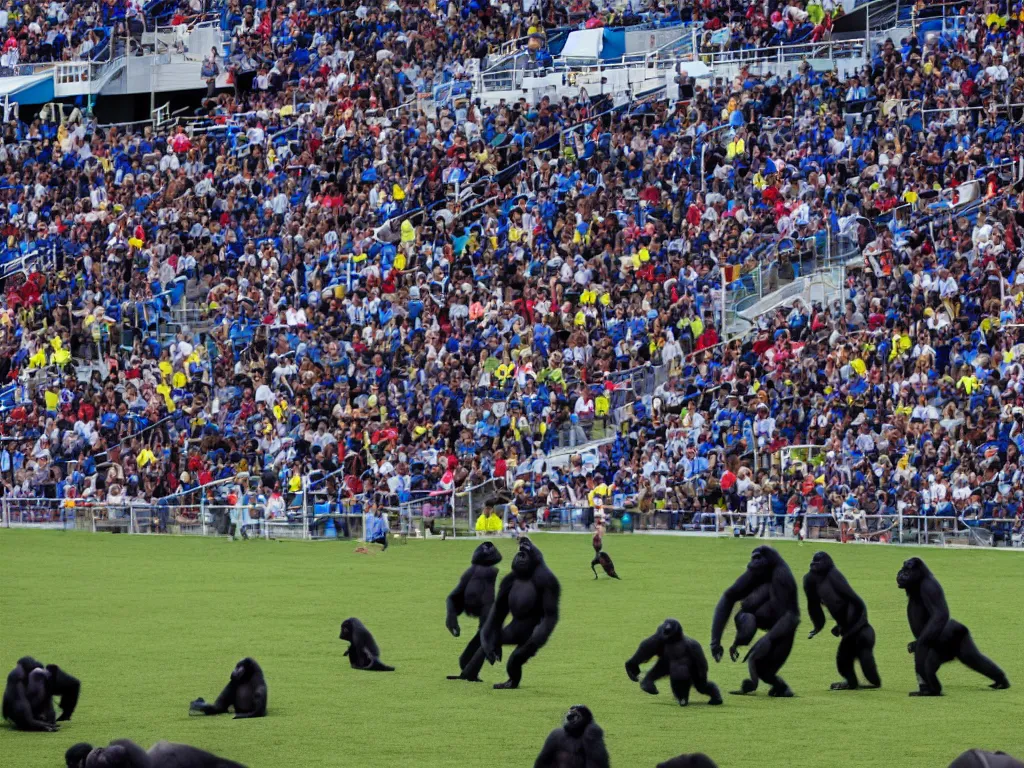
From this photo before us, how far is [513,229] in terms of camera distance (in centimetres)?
4575

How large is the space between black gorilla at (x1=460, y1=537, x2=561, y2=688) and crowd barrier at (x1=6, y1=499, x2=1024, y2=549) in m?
17.4

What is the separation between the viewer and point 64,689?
55.0 ft

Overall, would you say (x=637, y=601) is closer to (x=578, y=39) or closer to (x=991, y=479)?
(x=991, y=479)

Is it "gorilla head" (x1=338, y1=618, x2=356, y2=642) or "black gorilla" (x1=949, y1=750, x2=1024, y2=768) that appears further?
"gorilla head" (x1=338, y1=618, x2=356, y2=642)

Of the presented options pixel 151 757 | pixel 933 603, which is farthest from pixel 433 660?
pixel 151 757

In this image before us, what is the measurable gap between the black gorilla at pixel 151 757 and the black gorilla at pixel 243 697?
25.8 feet

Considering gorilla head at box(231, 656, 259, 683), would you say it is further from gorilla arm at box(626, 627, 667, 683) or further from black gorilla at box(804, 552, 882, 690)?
black gorilla at box(804, 552, 882, 690)

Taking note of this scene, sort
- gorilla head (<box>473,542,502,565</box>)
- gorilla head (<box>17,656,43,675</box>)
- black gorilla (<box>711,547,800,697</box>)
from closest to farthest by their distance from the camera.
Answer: gorilla head (<box>17,656,43,675</box>) < black gorilla (<box>711,547,800,697</box>) < gorilla head (<box>473,542,502,565</box>)

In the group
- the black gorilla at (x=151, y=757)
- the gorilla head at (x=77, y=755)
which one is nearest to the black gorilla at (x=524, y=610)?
the gorilla head at (x=77, y=755)

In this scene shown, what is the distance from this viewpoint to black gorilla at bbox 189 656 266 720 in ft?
56.4

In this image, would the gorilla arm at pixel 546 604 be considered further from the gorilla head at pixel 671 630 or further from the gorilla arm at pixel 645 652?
the gorilla head at pixel 671 630

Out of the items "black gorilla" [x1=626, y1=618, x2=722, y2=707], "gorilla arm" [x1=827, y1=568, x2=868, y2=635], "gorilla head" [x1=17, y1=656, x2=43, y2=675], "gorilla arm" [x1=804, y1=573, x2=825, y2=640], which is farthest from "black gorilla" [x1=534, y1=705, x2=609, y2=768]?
"gorilla arm" [x1=804, y1=573, x2=825, y2=640]

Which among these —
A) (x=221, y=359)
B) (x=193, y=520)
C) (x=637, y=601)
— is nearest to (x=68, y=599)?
(x=637, y=601)

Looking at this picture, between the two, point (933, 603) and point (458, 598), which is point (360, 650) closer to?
point (458, 598)
